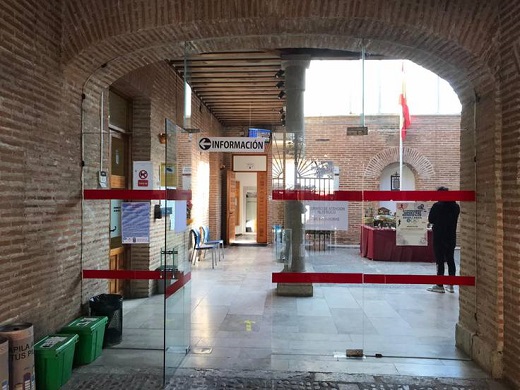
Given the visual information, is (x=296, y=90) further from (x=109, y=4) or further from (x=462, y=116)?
(x=109, y=4)

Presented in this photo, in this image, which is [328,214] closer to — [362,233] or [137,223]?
[362,233]

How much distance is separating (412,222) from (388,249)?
1.18 m

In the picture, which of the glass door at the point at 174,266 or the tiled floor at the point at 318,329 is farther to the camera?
the tiled floor at the point at 318,329

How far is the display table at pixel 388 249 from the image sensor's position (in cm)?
502

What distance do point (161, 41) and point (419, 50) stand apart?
2590 millimetres

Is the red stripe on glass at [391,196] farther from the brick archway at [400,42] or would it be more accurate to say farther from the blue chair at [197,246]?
the blue chair at [197,246]

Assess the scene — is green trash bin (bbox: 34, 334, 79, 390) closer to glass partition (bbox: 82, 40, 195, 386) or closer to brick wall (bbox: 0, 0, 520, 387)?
brick wall (bbox: 0, 0, 520, 387)

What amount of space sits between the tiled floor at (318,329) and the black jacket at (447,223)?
0.55 meters

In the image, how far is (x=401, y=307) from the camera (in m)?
5.91

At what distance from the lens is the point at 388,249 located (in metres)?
5.55

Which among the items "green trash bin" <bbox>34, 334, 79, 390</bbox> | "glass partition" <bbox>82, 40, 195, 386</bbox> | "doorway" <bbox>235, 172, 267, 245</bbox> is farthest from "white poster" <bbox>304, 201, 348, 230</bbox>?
"doorway" <bbox>235, 172, 267, 245</bbox>

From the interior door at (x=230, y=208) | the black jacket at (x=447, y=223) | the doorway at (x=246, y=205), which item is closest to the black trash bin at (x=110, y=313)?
the black jacket at (x=447, y=223)

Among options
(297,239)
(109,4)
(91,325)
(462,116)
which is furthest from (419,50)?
(91,325)

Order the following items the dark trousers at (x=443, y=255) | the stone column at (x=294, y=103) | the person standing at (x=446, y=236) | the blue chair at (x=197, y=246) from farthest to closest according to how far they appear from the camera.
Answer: the blue chair at (x=197, y=246), the dark trousers at (x=443, y=255), the person standing at (x=446, y=236), the stone column at (x=294, y=103)
